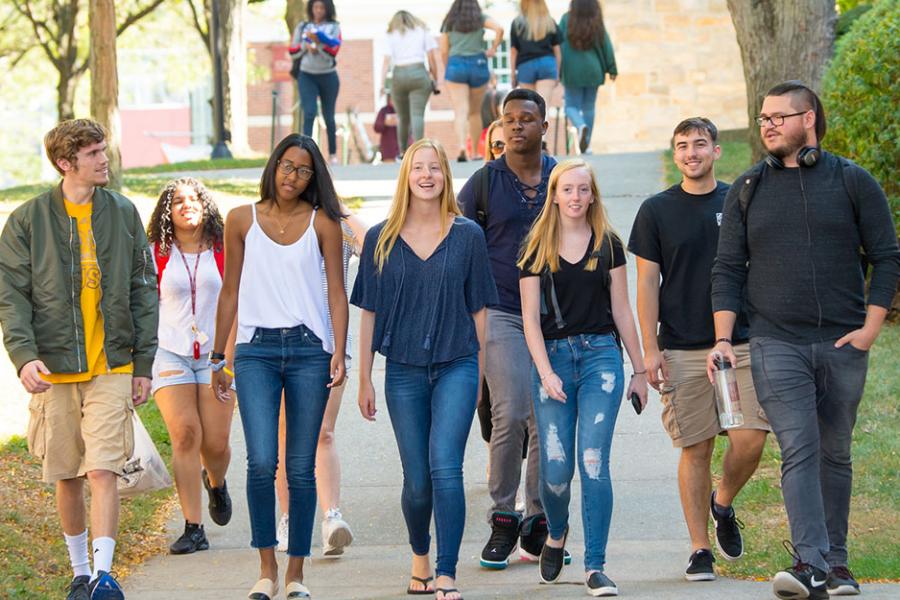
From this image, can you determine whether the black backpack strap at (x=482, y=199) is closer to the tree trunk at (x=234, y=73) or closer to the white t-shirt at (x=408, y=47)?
the white t-shirt at (x=408, y=47)

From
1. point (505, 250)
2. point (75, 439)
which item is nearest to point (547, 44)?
point (505, 250)

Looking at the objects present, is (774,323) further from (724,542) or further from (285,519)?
(285,519)

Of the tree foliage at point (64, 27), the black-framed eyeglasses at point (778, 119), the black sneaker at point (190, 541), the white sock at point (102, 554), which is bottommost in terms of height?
the black sneaker at point (190, 541)

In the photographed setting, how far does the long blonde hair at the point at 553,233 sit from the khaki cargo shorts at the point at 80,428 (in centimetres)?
186

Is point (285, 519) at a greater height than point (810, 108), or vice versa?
point (810, 108)

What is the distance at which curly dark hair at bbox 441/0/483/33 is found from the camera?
18047 millimetres

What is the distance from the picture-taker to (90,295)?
21.3ft

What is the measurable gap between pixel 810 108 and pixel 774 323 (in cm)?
91

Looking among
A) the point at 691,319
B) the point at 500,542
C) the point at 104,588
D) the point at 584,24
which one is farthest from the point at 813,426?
the point at 584,24

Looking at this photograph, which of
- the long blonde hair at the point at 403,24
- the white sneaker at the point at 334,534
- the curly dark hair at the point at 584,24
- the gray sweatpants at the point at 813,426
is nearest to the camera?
the gray sweatpants at the point at 813,426

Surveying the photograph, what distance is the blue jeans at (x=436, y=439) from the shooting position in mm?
6297

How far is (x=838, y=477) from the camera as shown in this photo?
633 cm

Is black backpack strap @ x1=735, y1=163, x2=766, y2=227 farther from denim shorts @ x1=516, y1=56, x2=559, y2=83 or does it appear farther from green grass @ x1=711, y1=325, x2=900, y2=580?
denim shorts @ x1=516, y1=56, x2=559, y2=83

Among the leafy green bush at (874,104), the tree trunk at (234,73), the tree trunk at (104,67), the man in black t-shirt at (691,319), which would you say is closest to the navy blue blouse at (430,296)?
the man in black t-shirt at (691,319)
